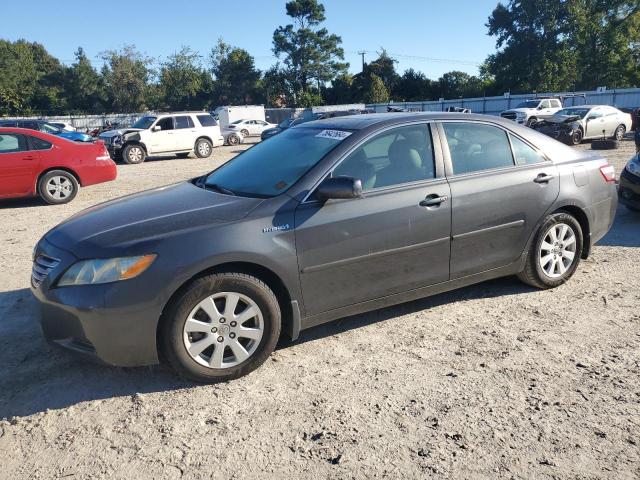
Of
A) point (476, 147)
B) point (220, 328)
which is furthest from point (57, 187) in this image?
point (476, 147)

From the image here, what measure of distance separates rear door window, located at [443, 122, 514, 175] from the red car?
8.24 metres

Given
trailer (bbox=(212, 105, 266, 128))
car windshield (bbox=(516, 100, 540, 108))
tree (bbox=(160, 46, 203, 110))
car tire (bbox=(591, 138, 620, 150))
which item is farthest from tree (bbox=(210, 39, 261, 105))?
car tire (bbox=(591, 138, 620, 150))

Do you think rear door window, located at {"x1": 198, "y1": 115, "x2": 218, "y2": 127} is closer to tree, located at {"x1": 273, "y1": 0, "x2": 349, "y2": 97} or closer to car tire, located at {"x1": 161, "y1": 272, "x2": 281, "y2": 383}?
car tire, located at {"x1": 161, "y1": 272, "x2": 281, "y2": 383}

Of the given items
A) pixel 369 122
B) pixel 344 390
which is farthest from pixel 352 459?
pixel 369 122

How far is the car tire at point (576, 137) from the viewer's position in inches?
768

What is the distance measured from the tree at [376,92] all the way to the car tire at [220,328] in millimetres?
63755

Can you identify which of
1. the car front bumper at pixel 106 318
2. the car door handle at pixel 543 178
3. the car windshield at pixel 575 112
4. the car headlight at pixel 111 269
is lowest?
the car front bumper at pixel 106 318

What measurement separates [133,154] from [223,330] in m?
16.7

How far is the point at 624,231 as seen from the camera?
693cm

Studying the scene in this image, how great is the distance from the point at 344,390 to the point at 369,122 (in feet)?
6.75

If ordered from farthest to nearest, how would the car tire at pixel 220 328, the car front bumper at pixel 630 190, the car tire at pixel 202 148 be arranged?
the car tire at pixel 202 148
the car front bumper at pixel 630 190
the car tire at pixel 220 328

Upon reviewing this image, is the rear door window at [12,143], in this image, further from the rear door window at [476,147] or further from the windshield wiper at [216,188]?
the rear door window at [476,147]

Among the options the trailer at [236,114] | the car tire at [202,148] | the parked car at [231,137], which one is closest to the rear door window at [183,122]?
the car tire at [202,148]

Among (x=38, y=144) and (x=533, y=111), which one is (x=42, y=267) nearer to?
(x=38, y=144)
